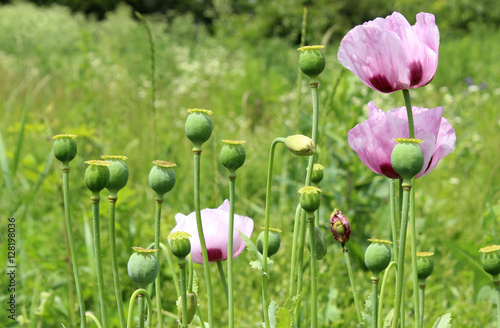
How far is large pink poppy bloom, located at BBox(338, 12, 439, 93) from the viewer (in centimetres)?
63

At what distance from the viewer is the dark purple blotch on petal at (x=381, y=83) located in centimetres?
64

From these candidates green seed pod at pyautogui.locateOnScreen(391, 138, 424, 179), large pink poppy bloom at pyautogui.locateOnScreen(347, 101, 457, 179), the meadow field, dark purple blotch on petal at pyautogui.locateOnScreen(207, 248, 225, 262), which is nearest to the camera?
green seed pod at pyautogui.locateOnScreen(391, 138, 424, 179)

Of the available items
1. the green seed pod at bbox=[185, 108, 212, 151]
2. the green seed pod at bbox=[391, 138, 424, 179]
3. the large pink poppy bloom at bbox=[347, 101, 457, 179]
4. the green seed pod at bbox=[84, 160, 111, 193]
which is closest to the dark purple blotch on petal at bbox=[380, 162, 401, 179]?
the large pink poppy bloom at bbox=[347, 101, 457, 179]

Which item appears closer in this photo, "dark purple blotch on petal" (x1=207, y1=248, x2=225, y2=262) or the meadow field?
"dark purple blotch on petal" (x1=207, y1=248, x2=225, y2=262)

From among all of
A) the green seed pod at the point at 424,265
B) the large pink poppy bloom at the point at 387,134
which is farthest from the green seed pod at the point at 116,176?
the green seed pod at the point at 424,265

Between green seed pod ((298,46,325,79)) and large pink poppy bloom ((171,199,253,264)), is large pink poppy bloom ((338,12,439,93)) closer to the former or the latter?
green seed pod ((298,46,325,79))

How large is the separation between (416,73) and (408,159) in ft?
0.58

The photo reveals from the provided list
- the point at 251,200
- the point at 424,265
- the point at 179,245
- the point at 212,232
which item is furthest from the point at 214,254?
the point at 251,200

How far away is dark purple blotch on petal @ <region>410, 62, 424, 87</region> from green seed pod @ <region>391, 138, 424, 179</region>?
153 millimetres

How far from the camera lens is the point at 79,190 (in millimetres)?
1943

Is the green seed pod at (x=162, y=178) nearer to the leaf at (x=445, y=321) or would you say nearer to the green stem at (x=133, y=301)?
the green stem at (x=133, y=301)

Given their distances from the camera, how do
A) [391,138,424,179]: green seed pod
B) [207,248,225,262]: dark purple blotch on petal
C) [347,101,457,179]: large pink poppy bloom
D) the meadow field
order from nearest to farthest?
[391,138,424,179]: green seed pod → [347,101,457,179]: large pink poppy bloom → [207,248,225,262]: dark purple blotch on petal → the meadow field

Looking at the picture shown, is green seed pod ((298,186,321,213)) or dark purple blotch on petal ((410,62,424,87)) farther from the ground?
dark purple blotch on petal ((410,62,424,87))

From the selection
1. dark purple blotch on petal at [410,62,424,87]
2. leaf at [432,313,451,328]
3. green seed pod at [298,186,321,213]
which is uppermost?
dark purple blotch on petal at [410,62,424,87]
